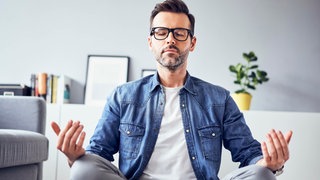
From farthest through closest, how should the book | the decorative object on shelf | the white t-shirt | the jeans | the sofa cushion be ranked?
the book, the decorative object on shelf, the sofa cushion, the white t-shirt, the jeans

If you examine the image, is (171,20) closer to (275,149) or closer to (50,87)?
(275,149)

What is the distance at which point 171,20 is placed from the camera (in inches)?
62.6

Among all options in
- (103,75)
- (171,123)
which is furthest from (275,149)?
(103,75)

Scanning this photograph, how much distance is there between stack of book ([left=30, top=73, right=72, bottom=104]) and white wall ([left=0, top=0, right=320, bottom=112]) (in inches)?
6.7

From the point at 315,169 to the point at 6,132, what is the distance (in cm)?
186

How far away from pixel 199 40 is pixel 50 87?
1121mm

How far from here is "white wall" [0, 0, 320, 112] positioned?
108 inches

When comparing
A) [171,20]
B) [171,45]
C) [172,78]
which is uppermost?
[171,20]

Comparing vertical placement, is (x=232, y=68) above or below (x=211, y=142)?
above

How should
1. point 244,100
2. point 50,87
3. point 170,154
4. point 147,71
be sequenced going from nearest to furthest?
point 170,154
point 244,100
point 50,87
point 147,71

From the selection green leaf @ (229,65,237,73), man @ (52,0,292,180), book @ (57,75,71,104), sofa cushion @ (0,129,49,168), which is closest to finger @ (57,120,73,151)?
man @ (52,0,292,180)

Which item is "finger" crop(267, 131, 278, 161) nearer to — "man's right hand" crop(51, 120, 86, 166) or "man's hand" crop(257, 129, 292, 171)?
"man's hand" crop(257, 129, 292, 171)

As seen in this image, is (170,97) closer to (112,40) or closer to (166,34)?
(166,34)

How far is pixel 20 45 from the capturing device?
2.86 meters
